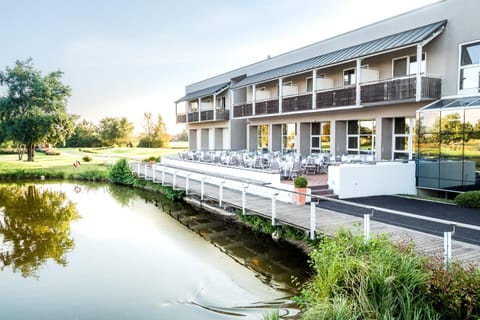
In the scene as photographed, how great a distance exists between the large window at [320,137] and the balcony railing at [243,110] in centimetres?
520

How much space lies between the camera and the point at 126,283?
9812 mm

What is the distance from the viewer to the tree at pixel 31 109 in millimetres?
39781

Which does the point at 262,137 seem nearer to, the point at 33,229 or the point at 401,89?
the point at 401,89

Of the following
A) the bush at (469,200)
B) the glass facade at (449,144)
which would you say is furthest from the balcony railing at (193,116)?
the bush at (469,200)

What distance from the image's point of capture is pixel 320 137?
23.8 meters

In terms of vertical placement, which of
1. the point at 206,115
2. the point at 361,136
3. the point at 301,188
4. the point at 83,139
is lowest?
the point at 301,188

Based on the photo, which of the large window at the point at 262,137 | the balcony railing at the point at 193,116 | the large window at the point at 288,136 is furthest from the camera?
the balcony railing at the point at 193,116

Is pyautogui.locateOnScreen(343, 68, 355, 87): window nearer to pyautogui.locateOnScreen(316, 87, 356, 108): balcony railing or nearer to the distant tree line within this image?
pyautogui.locateOnScreen(316, 87, 356, 108): balcony railing

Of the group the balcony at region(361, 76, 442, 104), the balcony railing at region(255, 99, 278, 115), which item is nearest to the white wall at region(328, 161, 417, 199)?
the balcony at region(361, 76, 442, 104)

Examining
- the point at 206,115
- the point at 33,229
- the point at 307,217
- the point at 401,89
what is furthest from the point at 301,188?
the point at 206,115

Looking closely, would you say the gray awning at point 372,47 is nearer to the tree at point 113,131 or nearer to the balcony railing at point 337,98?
the balcony railing at point 337,98

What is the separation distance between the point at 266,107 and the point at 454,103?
12.7 meters

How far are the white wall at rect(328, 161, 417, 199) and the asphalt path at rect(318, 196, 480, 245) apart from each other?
0.42 metres

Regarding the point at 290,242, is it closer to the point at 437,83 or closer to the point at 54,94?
the point at 437,83
